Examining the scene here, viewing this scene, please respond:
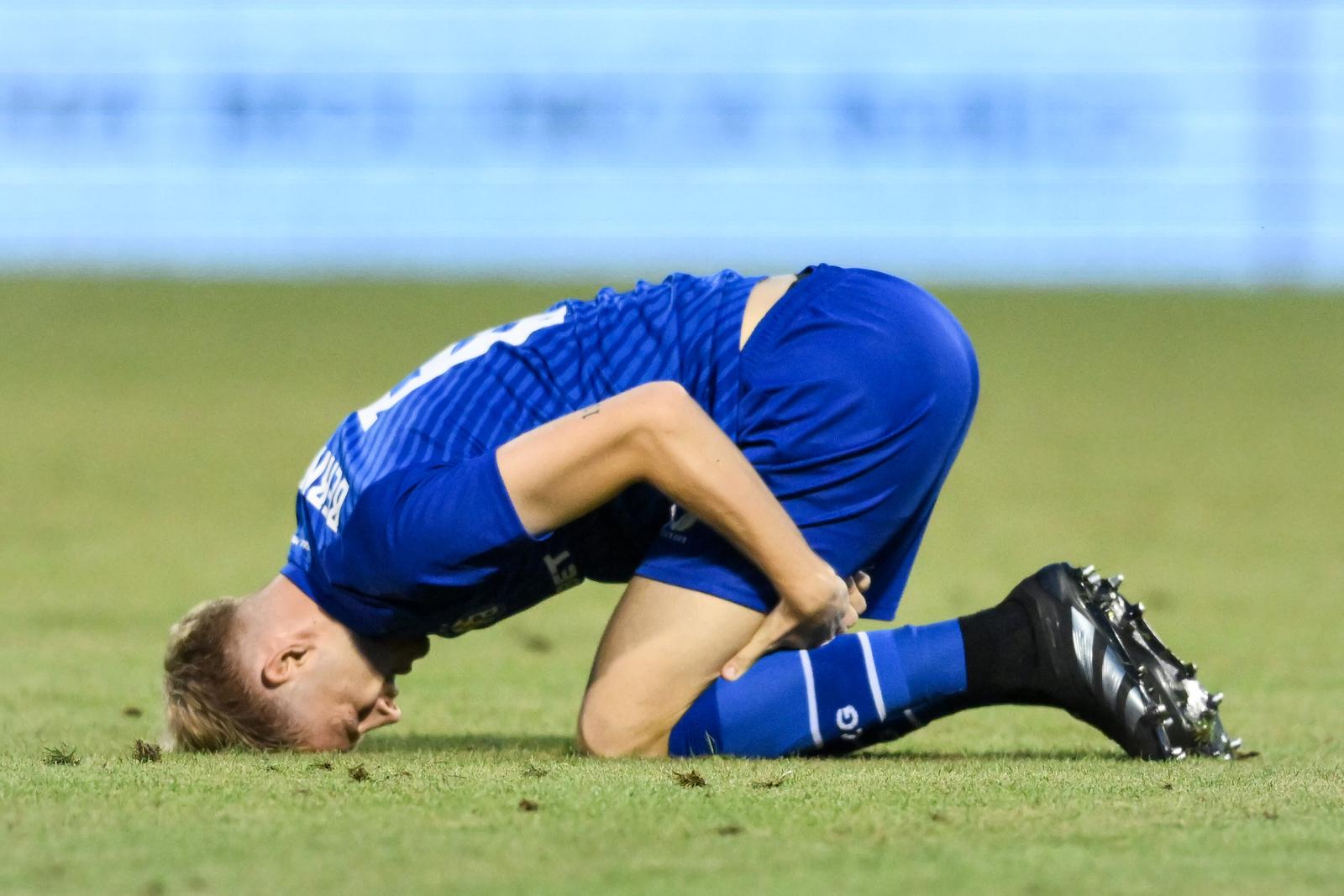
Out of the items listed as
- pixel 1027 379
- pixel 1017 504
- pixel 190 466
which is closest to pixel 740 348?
pixel 1017 504

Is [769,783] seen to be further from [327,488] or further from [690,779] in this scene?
[327,488]

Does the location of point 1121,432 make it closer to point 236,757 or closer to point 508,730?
point 508,730

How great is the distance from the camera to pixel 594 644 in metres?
6.07

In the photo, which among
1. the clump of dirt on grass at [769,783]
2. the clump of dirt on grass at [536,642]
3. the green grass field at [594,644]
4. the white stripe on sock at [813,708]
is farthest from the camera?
the clump of dirt on grass at [536,642]

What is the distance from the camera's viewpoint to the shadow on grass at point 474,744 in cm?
371

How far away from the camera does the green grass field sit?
2.47 m

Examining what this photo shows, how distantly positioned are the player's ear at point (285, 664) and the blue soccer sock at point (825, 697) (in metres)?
0.73

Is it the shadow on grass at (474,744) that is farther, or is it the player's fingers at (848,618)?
the shadow on grass at (474,744)

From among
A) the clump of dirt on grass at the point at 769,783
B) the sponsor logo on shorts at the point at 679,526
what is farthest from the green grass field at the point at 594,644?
the sponsor logo on shorts at the point at 679,526

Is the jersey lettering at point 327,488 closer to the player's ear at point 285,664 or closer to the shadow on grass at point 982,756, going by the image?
the player's ear at point 285,664

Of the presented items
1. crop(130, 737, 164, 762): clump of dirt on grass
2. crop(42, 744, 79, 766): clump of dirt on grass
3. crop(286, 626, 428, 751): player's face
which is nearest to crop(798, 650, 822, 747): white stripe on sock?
crop(286, 626, 428, 751): player's face

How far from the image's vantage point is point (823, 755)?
368 cm

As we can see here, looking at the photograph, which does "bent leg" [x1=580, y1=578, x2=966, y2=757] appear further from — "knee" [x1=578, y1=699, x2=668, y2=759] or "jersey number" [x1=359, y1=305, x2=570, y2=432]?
"jersey number" [x1=359, y1=305, x2=570, y2=432]

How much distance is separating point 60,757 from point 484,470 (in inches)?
37.5
